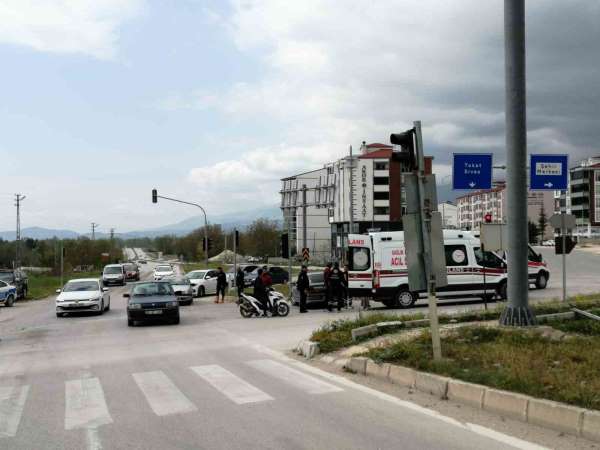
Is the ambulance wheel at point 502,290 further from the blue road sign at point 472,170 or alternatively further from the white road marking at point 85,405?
the white road marking at point 85,405

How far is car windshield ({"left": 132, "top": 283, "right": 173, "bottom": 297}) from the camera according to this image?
2048 centimetres

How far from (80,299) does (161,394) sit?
16.6 meters

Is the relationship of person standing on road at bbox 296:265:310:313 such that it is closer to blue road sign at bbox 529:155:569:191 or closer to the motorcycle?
the motorcycle

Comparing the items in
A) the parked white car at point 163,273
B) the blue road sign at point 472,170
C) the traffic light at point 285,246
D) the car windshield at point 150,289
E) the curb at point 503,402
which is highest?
the blue road sign at point 472,170

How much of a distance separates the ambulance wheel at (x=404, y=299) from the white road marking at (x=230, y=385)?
12327 mm

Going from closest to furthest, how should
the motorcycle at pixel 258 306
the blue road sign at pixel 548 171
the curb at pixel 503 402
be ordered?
the curb at pixel 503 402
the blue road sign at pixel 548 171
the motorcycle at pixel 258 306

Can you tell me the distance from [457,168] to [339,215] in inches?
3308

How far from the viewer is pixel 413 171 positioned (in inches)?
363

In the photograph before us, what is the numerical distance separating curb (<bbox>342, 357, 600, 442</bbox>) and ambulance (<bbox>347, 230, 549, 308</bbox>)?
1292cm

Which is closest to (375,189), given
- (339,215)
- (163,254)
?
(339,215)

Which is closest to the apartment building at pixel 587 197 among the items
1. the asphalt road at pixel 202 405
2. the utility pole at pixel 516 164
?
the utility pole at pixel 516 164

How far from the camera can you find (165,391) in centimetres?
866

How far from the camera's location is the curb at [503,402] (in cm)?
587

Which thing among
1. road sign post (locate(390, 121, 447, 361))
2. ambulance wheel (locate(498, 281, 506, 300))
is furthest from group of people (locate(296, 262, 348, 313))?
road sign post (locate(390, 121, 447, 361))
